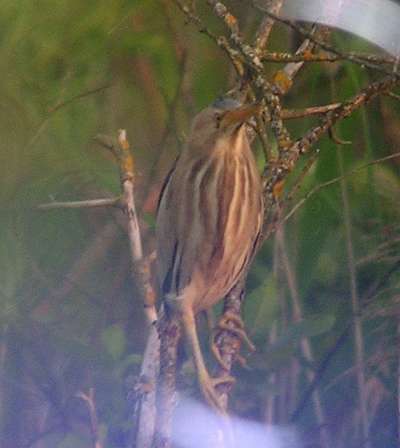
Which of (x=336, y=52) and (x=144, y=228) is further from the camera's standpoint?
(x=144, y=228)

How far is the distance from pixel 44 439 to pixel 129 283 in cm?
14

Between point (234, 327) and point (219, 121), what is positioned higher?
point (219, 121)

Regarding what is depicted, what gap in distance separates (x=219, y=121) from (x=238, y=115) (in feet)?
0.09

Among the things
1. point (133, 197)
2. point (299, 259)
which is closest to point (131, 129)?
point (133, 197)

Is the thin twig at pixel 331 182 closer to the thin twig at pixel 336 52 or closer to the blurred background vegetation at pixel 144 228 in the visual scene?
the blurred background vegetation at pixel 144 228

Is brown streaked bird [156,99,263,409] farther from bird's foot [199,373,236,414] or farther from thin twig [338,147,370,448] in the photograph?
thin twig [338,147,370,448]

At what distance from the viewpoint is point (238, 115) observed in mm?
798

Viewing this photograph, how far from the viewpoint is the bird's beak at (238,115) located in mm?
783

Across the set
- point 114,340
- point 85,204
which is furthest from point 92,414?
point 85,204

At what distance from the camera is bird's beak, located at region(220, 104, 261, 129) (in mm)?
783

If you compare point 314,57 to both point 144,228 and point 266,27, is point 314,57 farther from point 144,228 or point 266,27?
point 144,228

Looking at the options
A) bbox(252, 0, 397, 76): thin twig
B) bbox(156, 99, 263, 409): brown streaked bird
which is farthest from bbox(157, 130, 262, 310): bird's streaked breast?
bbox(252, 0, 397, 76): thin twig

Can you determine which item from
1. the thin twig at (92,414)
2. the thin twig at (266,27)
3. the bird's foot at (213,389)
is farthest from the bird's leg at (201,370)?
the thin twig at (266,27)

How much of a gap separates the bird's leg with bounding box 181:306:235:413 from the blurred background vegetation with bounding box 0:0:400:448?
68mm
